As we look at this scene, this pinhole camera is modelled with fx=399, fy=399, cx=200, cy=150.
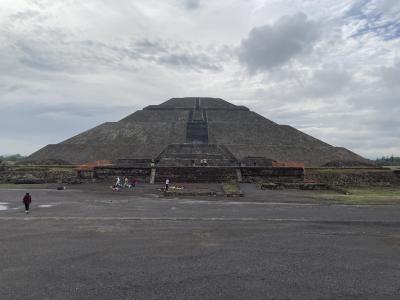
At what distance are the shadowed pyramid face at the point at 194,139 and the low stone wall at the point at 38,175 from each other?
340 inches

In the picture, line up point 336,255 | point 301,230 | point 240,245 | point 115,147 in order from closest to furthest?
1. point 336,255
2. point 240,245
3. point 301,230
4. point 115,147

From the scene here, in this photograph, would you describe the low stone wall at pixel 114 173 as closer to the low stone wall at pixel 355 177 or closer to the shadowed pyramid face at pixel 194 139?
the shadowed pyramid face at pixel 194 139

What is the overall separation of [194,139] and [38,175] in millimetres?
20722

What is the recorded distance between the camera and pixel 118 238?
1055cm

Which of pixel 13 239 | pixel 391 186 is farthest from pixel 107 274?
pixel 391 186

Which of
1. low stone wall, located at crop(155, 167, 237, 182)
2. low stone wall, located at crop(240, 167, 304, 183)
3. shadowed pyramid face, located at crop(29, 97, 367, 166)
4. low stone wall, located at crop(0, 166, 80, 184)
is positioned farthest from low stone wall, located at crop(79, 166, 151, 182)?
shadowed pyramid face, located at crop(29, 97, 367, 166)

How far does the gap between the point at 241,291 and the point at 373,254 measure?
412cm

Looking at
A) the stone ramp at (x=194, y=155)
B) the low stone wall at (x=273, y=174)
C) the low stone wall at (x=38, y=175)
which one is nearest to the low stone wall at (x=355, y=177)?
the low stone wall at (x=273, y=174)

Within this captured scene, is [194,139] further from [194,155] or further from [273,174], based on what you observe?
[273,174]

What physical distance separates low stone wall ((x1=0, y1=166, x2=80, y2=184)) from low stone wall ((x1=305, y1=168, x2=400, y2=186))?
18.4 meters

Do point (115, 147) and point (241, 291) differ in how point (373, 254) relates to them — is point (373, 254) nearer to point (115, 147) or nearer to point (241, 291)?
point (241, 291)

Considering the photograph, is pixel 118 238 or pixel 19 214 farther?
pixel 19 214

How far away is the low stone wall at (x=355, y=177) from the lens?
29773mm

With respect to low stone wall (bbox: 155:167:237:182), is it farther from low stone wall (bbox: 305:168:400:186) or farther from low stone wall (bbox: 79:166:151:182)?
low stone wall (bbox: 305:168:400:186)
